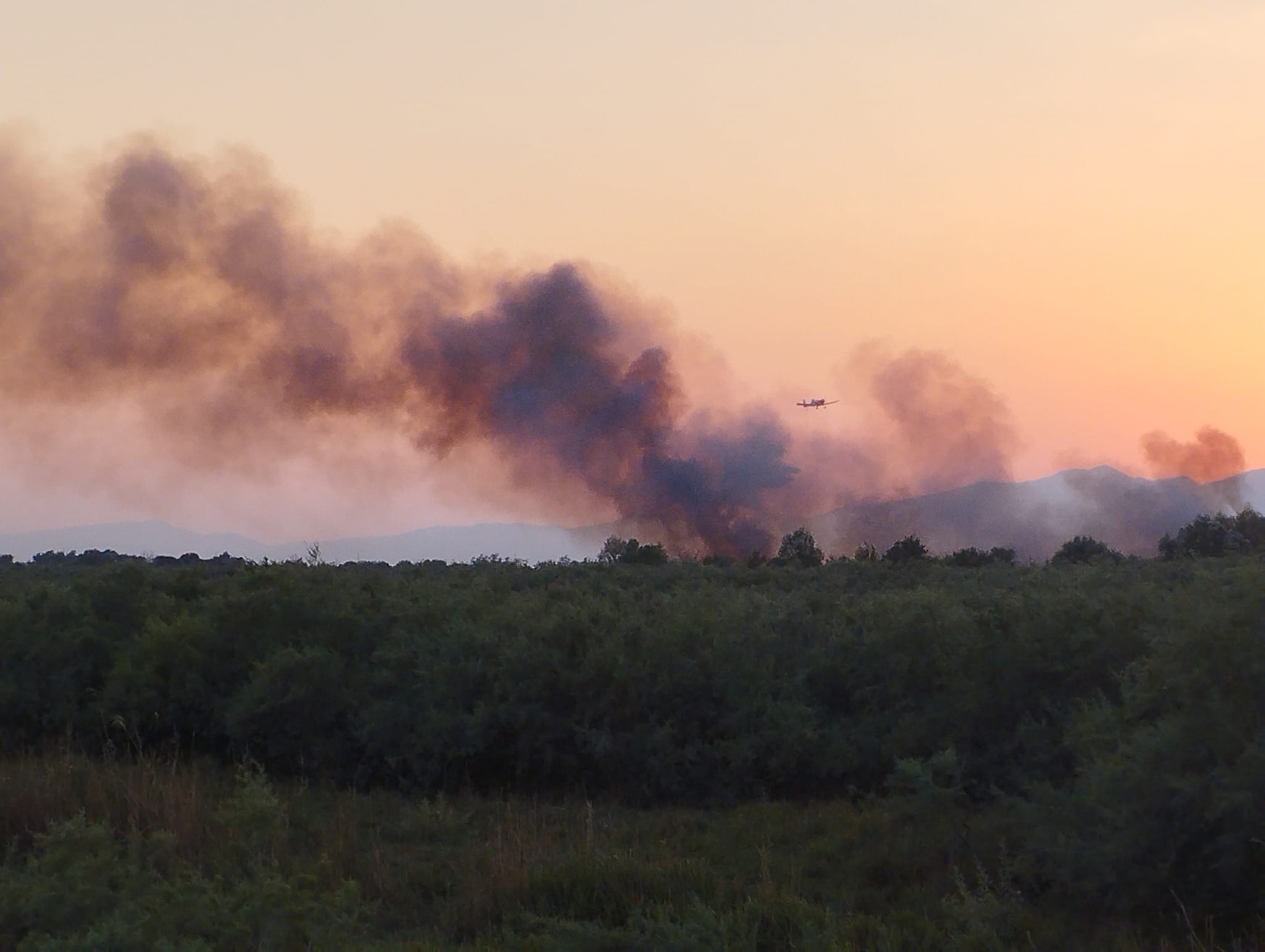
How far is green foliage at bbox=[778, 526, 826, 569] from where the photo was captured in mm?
62938

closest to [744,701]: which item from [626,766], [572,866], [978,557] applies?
[626,766]

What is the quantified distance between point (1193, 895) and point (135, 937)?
6.88 meters

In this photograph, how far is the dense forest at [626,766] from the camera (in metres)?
8.45

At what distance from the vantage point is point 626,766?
14438 mm

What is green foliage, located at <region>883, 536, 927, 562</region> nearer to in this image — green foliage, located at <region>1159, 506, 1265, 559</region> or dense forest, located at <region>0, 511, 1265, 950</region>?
green foliage, located at <region>1159, 506, 1265, 559</region>

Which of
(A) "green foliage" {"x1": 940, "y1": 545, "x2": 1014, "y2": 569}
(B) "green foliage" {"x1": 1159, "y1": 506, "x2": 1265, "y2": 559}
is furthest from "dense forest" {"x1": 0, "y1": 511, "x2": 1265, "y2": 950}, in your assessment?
(B) "green foliage" {"x1": 1159, "y1": 506, "x2": 1265, "y2": 559}

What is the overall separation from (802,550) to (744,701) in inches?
2080

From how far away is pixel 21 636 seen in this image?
18422mm

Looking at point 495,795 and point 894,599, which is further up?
point 894,599

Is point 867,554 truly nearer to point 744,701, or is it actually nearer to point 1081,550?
point 1081,550

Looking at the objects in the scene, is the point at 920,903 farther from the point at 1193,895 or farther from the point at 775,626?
the point at 775,626

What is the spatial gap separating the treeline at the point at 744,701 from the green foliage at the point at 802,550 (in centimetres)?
4222

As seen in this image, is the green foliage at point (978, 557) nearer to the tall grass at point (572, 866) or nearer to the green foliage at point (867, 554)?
the green foliage at point (867, 554)

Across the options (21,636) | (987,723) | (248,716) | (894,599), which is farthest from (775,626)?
(21,636)
